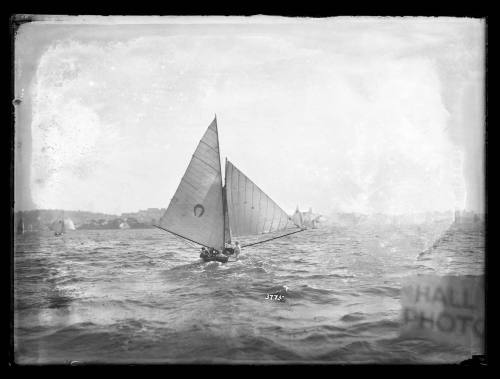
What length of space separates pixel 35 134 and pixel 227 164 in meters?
2.90

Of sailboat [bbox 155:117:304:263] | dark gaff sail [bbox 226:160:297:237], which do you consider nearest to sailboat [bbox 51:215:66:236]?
sailboat [bbox 155:117:304:263]

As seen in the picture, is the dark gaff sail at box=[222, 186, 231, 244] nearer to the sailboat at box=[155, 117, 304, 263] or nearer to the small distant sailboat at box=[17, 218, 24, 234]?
the sailboat at box=[155, 117, 304, 263]

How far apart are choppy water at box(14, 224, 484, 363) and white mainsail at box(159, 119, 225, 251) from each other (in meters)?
0.59

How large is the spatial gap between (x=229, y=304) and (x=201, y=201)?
2.14 metres

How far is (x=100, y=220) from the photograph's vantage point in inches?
190

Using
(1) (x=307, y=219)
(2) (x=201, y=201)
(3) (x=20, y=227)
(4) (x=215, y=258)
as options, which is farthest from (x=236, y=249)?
(3) (x=20, y=227)

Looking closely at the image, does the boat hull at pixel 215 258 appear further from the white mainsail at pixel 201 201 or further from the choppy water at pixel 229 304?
the choppy water at pixel 229 304

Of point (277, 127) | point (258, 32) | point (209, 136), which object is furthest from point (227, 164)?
point (258, 32)

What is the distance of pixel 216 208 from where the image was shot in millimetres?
6395

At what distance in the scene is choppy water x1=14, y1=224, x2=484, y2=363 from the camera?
443cm

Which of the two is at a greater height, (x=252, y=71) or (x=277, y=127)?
(x=252, y=71)

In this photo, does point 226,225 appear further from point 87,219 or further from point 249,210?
point 87,219

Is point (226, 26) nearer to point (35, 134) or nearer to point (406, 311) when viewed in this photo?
point (35, 134)

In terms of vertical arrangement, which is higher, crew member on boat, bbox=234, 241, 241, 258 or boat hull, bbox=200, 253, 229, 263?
crew member on boat, bbox=234, 241, 241, 258
